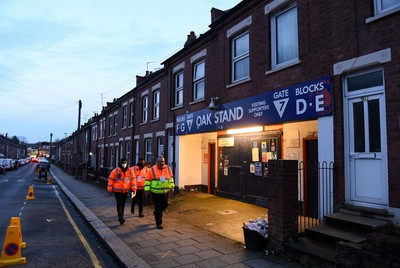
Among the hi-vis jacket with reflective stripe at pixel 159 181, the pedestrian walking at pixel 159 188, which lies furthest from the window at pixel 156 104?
the pedestrian walking at pixel 159 188

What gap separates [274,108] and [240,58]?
3.16 m

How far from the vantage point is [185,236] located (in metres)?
7.36

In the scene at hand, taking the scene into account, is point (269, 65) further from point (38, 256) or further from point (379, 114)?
point (38, 256)

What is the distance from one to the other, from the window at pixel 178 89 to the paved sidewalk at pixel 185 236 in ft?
18.8

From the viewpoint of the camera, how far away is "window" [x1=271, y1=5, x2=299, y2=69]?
8.59 metres

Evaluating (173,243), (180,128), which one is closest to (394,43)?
(173,243)

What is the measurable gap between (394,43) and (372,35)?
1.72 ft

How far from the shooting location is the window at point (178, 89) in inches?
611

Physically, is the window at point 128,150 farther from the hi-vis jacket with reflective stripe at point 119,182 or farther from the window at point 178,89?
the hi-vis jacket with reflective stripe at point 119,182

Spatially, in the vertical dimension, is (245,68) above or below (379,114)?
above

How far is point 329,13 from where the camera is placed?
7211mm

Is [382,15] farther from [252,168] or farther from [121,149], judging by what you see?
[121,149]

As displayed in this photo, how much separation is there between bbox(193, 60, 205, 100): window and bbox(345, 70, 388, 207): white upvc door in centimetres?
767

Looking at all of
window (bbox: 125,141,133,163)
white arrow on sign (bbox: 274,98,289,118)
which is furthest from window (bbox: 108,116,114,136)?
white arrow on sign (bbox: 274,98,289,118)
